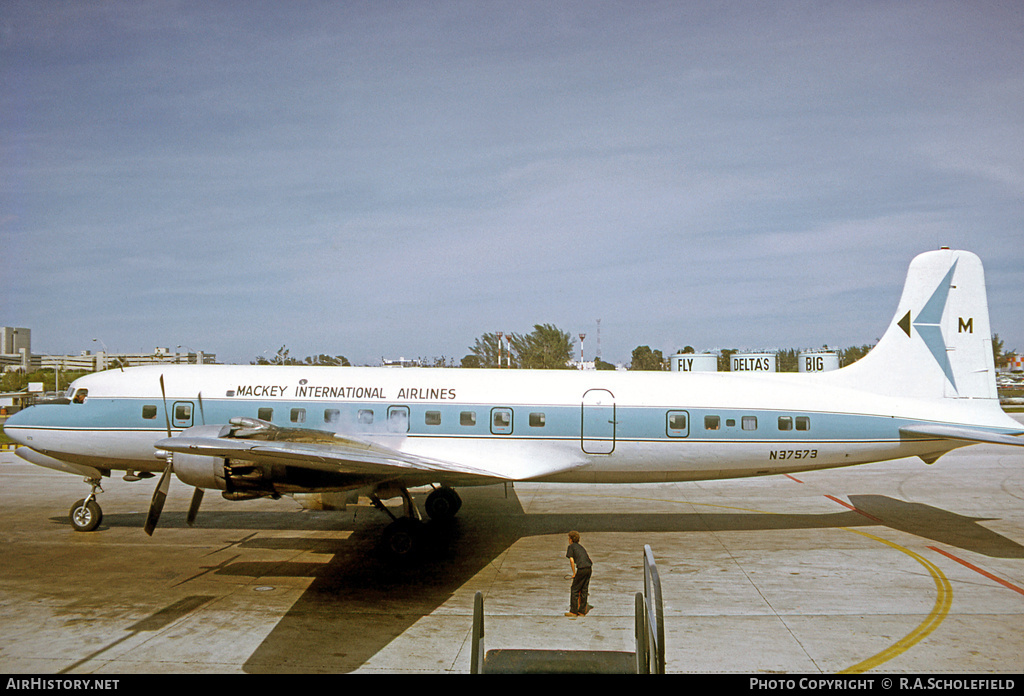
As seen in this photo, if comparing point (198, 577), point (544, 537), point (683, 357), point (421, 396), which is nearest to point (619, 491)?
point (544, 537)

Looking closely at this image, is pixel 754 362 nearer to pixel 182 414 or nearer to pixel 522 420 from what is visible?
pixel 522 420

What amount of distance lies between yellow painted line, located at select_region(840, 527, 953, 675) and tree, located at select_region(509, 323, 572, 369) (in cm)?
5064

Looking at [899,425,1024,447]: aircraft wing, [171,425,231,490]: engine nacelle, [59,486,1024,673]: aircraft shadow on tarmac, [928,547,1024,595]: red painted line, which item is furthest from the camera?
[899,425,1024,447]: aircraft wing

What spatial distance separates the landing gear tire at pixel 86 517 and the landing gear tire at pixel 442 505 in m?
7.53

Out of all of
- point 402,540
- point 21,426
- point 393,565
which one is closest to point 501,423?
point 402,540

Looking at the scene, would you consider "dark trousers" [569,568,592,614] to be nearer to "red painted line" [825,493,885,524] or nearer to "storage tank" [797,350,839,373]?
"red painted line" [825,493,885,524]

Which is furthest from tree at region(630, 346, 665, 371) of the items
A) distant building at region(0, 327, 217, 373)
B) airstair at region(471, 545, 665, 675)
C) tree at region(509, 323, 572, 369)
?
airstair at region(471, 545, 665, 675)

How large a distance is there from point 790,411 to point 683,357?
4186cm

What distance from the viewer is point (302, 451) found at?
9.66 m

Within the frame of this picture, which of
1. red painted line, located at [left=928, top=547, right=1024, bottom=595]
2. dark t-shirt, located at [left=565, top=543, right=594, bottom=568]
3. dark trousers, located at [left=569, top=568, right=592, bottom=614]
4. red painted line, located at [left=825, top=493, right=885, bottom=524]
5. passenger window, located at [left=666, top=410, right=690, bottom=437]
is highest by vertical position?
passenger window, located at [left=666, top=410, right=690, bottom=437]

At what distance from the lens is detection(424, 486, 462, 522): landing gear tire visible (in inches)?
625

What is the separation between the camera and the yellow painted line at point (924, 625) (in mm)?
8227

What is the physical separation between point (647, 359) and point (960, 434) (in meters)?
91.4

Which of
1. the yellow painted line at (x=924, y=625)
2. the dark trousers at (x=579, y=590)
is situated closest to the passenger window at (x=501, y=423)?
the dark trousers at (x=579, y=590)
